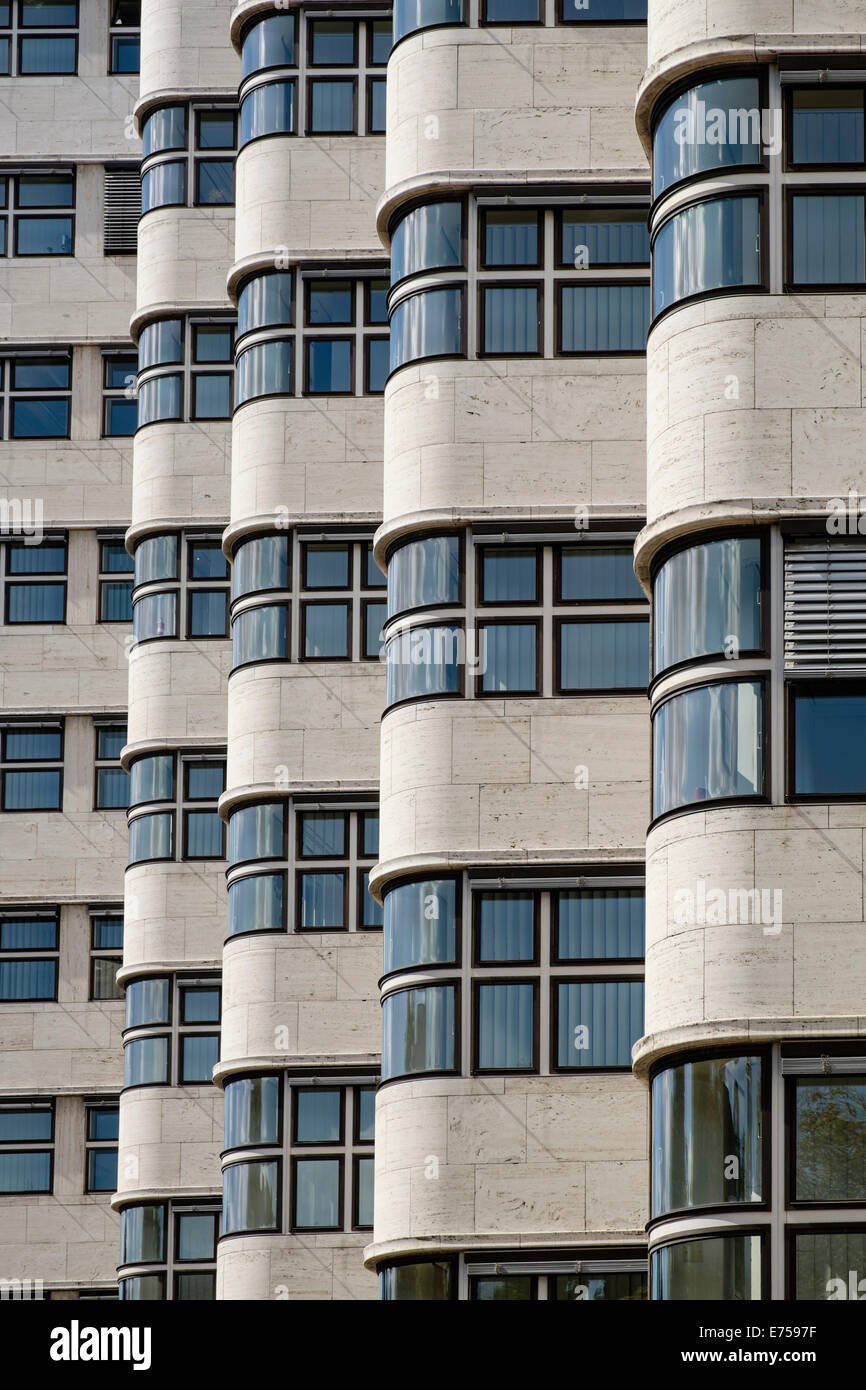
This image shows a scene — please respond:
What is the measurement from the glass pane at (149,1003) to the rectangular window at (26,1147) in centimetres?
629

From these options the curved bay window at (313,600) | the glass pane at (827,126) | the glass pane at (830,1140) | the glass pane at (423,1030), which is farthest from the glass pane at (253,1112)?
the glass pane at (827,126)

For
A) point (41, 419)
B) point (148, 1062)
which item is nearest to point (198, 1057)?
point (148, 1062)

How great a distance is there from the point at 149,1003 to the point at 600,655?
52.8ft

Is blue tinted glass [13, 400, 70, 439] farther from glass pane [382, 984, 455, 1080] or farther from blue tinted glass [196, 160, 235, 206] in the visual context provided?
glass pane [382, 984, 455, 1080]

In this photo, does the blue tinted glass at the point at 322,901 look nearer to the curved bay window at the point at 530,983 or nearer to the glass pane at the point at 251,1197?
the glass pane at the point at 251,1197

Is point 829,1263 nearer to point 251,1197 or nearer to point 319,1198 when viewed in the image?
point 319,1198

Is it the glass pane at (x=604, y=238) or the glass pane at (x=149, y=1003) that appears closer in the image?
the glass pane at (x=604, y=238)

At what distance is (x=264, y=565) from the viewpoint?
38375 mm

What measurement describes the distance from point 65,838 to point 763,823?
28830 millimetres

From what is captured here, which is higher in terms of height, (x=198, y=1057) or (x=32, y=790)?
(x=32, y=790)

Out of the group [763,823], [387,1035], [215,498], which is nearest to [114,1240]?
[215,498]

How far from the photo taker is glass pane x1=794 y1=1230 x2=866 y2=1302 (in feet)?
75.0

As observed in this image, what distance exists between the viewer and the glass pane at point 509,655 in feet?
100
